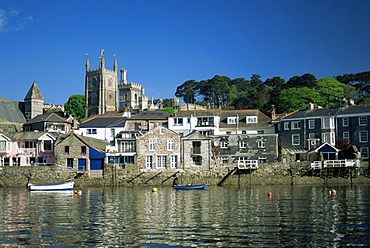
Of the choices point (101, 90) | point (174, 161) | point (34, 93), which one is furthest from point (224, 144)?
point (101, 90)

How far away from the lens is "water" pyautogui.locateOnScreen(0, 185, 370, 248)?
2227 centimetres

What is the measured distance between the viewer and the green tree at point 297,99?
3664 inches

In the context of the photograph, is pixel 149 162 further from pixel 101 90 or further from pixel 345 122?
pixel 101 90

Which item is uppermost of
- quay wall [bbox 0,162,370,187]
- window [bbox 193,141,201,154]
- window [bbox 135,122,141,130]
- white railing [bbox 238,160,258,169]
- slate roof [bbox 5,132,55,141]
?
window [bbox 135,122,141,130]

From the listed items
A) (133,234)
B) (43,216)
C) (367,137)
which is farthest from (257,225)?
(367,137)

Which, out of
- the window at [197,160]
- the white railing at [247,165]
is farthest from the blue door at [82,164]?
the white railing at [247,165]

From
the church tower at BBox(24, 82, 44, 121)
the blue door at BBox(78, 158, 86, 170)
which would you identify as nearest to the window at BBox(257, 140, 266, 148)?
the blue door at BBox(78, 158, 86, 170)

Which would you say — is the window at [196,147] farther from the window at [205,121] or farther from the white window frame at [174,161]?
the window at [205,121]

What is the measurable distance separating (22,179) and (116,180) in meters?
13.6

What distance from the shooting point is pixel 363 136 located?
216 ft

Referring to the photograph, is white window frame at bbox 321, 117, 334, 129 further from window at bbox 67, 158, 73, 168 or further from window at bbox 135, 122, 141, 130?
window at bbox 67, 158, 73, 168

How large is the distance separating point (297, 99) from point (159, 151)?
137 ft

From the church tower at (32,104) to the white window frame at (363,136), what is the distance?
76748 mm

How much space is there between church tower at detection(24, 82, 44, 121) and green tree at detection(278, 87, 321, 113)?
59148 millimetres
